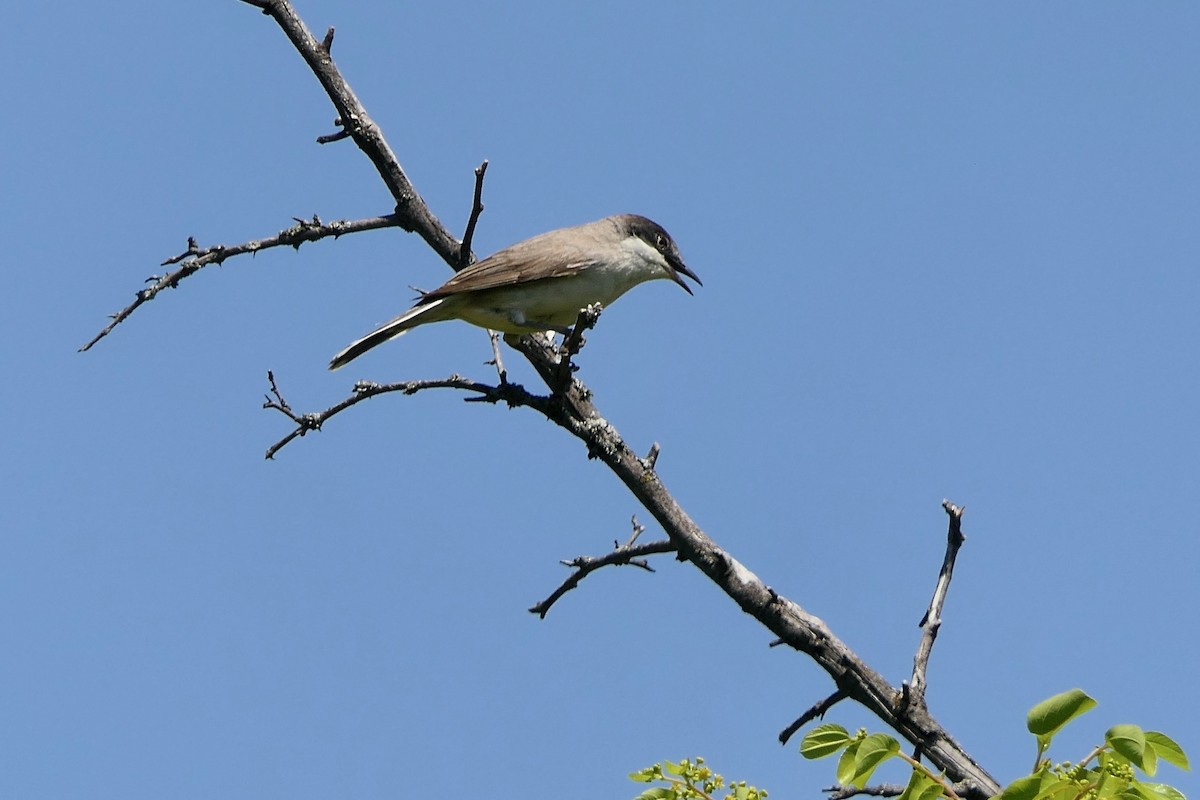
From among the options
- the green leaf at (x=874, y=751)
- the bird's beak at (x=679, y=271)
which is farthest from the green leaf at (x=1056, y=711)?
the bird's beak at (x=679, y=271)

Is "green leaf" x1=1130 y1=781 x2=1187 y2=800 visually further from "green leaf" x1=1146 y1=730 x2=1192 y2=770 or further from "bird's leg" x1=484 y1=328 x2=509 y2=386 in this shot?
"bird's leg" x1=484 y1=328 x2=509 y2=386

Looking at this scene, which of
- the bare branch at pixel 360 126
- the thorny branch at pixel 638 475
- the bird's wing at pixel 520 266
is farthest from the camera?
the bird's wing at pixel 520 266

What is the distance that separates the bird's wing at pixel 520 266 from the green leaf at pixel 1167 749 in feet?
14.1

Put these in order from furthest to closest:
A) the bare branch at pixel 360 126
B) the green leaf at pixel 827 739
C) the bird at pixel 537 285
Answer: the bird at pixel 537 285 < the bare branch at pixel 360 126 < the green leaf at pixel 827 739

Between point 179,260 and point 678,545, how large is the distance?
9.06ft

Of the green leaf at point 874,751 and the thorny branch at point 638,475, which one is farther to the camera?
the thorny branch at point 638,475

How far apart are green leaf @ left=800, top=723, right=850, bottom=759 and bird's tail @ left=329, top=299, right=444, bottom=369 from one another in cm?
430

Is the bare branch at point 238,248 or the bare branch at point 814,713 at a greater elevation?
the bare branch at point 238,248

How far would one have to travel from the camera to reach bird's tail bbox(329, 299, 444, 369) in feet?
24.3

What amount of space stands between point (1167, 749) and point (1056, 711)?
297 mm

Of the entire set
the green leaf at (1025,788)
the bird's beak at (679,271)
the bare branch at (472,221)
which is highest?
the bird's beak at (679,271)

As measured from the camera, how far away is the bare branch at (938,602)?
546cm

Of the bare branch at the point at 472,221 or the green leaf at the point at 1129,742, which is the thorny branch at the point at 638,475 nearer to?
the bare branch at the point at 472,221

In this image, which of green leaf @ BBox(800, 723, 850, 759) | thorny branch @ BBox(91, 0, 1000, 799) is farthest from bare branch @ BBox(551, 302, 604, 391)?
green leaf @ BBox(800, 723, 850, 759)
